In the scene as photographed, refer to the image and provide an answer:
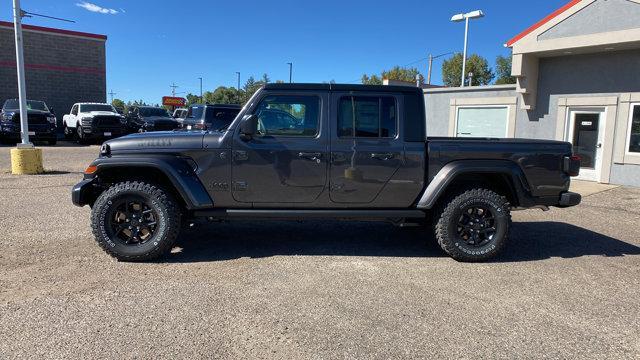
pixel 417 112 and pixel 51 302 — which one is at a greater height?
pixel 417 112

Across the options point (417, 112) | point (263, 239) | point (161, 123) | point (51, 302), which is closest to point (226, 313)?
point (51, 302)

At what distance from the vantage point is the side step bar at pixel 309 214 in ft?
16.0

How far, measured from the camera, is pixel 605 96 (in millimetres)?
11680

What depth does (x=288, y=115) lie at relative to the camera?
16.2ft

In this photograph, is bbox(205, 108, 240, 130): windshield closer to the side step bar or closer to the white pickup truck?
the white pickup truck

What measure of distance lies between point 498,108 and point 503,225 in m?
10.2

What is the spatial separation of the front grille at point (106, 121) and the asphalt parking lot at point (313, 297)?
15591 mm

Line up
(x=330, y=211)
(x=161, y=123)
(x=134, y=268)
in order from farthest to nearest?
(x=161, y=123) < (x=330, y=211) < (x=134, y=268)

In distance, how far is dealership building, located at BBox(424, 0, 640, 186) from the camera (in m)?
11.1

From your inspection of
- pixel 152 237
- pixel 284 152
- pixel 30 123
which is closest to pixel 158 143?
pixel 152 237

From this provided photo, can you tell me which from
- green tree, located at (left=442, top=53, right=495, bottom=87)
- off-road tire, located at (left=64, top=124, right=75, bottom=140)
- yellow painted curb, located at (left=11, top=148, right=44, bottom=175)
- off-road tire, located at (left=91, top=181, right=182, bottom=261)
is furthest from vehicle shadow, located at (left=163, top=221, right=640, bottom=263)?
green tree, located at (left=442, top=53, right=495, bottom=87)

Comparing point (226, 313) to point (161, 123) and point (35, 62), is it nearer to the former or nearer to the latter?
point (161, 123)

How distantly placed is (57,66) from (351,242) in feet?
88.4

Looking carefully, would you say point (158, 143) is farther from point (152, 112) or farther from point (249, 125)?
point (152, 112)
